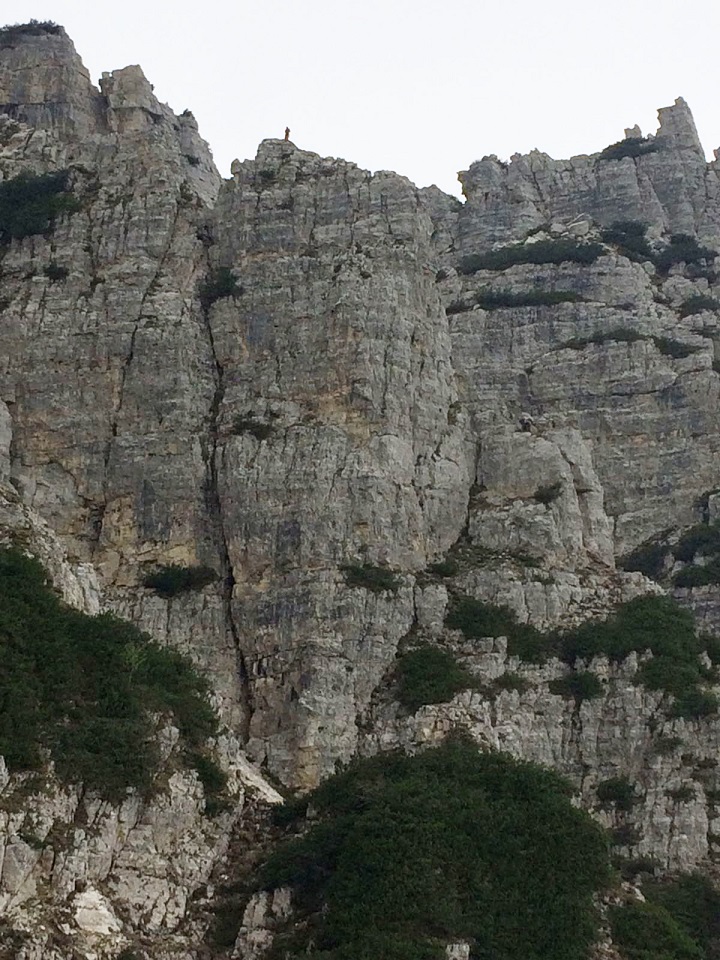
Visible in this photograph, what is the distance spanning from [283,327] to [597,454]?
58.3ft

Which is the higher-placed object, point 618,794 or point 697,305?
point 697,305

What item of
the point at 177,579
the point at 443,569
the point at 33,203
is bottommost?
the point at 177,579

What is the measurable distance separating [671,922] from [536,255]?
49108mm

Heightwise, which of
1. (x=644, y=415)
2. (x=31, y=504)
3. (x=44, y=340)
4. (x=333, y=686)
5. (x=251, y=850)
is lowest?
(x=251, y=850)

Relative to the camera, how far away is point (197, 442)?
7100 cm

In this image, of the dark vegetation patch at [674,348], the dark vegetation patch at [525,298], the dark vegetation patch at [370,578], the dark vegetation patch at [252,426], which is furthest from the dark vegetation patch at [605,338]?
the dark vegetation patch at [370,578]

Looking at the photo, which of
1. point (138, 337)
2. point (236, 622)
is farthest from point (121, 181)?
point (236, 622)

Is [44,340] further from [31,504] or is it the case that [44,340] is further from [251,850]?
[251,850]

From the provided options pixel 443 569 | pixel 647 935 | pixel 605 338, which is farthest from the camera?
pixel 605 338

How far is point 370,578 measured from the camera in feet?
220

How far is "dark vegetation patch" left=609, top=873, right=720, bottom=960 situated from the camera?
5281 centimetres

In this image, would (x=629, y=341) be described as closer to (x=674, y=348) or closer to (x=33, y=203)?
(x=674, y=348)

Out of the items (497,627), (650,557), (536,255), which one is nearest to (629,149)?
(536,255)

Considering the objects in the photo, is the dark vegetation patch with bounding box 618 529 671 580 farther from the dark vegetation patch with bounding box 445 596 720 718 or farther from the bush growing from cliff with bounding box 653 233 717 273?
the bush growing from cliff with bounding box 653 233 717 273
